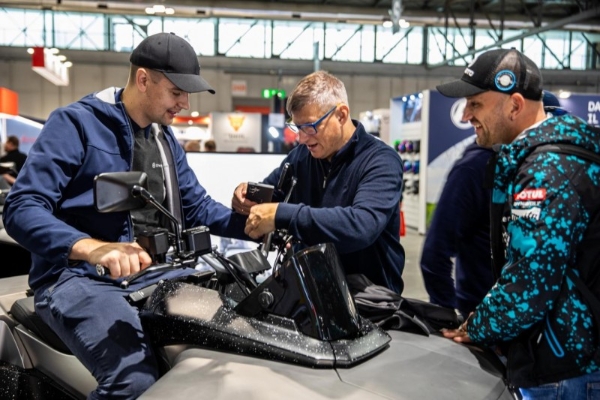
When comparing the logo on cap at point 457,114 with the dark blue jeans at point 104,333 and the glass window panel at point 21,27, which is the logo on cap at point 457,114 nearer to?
the dark blue jeans at point 104,333

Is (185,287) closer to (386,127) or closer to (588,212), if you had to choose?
(588,212)

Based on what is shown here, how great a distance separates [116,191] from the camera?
1.54 metres

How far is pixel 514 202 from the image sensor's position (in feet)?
5.17

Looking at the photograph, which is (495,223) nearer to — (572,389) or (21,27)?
(572,389)

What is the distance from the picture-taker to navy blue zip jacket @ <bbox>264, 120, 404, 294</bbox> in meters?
1.92

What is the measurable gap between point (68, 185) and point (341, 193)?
3.27 feet

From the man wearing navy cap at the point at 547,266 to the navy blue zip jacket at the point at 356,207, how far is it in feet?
1.53

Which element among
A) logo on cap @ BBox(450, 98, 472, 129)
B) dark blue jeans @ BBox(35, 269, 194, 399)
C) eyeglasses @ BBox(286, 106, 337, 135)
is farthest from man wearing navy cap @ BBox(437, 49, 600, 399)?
logo on cap @ BBox(450, 98, 472, 129)

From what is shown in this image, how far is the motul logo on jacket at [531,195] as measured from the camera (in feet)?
4.89

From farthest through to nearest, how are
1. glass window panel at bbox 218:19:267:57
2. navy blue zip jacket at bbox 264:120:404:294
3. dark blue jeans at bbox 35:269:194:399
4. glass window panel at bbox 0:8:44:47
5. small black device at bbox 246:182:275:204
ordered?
glass window panel at bbox 218:19:267:57, glass window panel at bbox 0:8:44:47, small black device at bbox 246:182:275:204, navy blue zip jacket at bbox 264:120:404:294, dark blue jeans at bbox 35:269:194:399

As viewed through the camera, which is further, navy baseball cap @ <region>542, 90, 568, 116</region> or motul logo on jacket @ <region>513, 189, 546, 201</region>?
navy baseball cap @ <region>542, 90, 568, 116</region>

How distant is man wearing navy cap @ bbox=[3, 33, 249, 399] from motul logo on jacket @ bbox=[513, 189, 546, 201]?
1.00 m

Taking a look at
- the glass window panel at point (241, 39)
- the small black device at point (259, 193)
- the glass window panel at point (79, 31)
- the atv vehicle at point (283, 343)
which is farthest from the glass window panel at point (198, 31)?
the atv vehicle at point (283, 343)

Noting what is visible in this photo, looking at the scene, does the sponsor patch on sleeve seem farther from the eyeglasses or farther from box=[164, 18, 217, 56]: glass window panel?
box=[164, 18, 217, 56]: glass window panel
